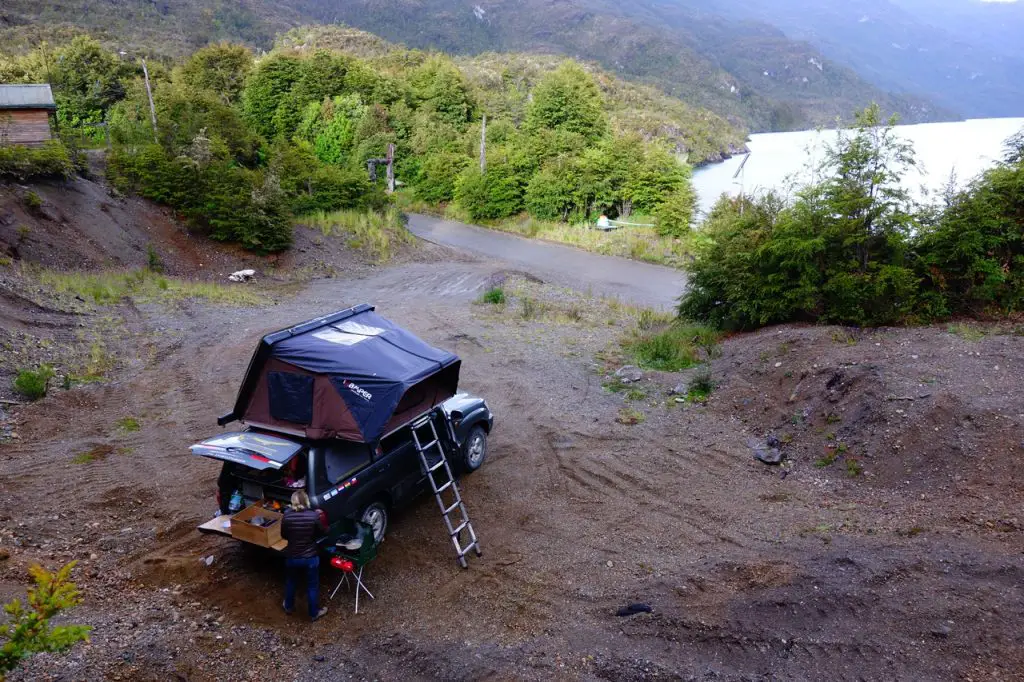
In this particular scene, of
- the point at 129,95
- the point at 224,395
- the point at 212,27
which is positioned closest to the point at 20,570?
the point at 224,395

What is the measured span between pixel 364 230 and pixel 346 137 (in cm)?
2633

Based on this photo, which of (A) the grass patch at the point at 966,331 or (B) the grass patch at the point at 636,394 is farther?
(B) the grass patch at the point at 636,394

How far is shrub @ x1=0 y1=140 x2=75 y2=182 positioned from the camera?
22594 millimetres

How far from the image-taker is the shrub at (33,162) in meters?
22.6

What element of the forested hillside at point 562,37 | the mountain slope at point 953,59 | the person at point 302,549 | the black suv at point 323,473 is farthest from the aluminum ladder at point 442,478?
the mountain slope at point 953,59

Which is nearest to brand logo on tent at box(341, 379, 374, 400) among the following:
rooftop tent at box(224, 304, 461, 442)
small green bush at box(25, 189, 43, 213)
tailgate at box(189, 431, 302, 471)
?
rooftop tent at box(224, 304, 461, 442)

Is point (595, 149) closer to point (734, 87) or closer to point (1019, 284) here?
point (1019, 284)

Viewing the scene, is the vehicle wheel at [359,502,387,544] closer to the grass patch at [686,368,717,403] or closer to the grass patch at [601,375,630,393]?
the grass patch at [601,375,630,393]

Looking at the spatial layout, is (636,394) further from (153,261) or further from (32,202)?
(32,202)

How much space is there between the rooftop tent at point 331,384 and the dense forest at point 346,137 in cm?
1993

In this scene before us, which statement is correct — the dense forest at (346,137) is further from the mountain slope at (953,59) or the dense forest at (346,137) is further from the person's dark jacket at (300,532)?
the mountain slope at (953,59)

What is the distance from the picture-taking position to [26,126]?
25.9 metres

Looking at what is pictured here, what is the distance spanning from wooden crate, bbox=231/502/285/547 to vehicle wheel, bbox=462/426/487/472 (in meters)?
3.07

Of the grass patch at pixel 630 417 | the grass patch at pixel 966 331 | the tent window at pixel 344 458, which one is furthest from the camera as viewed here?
the grass patch at pixel 630 417
